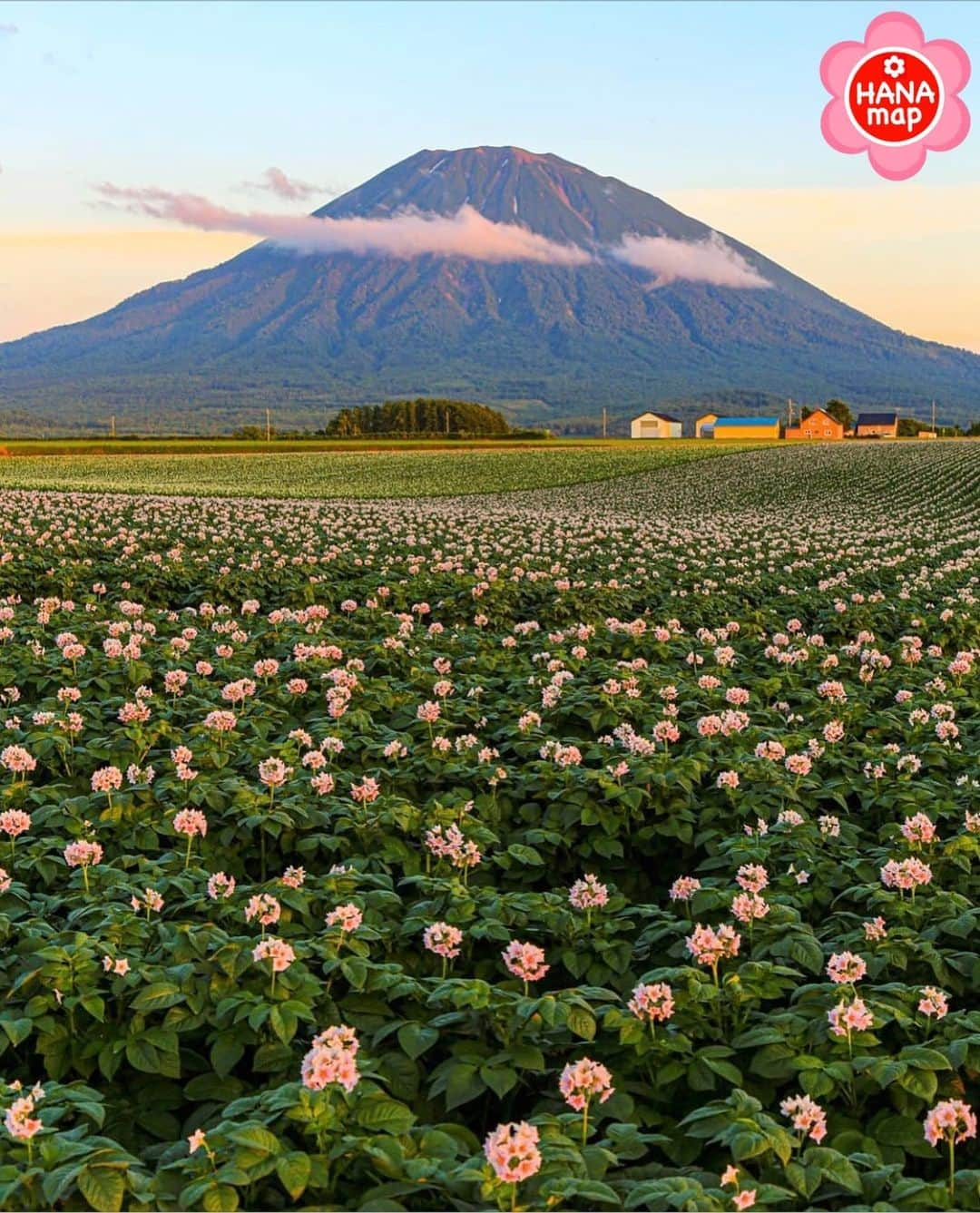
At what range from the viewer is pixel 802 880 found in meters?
5.70

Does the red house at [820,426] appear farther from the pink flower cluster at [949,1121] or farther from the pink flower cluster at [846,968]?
the pink flower cluster at [949,1121]

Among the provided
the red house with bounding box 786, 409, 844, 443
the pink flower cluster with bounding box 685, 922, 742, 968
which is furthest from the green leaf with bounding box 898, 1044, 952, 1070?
the red house with bounding box 786, 409, 844, 443

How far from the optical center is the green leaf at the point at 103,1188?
3.20m

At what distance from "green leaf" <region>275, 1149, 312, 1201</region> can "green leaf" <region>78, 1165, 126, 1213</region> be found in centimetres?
42

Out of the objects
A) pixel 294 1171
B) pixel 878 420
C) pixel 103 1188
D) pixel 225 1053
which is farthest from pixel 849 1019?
pixel 878 420

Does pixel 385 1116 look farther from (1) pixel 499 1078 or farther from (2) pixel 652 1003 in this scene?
(2) pixel 652 1003

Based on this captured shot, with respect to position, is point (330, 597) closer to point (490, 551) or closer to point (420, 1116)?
point (490, 551)

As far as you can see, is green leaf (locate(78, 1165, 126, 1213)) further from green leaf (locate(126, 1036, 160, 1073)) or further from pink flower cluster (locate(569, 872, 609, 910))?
pink flower cluster (locate(569, 872, 609, 910))

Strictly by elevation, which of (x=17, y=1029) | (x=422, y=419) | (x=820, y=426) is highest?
(x=820, y=426)

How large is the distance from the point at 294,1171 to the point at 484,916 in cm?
189

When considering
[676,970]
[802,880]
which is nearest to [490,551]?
[802,880]

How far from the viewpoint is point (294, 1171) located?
3.26 m

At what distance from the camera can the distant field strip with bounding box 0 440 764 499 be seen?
2008 inches

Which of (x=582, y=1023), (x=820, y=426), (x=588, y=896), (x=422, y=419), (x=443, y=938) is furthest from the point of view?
(x=820, y=426)
